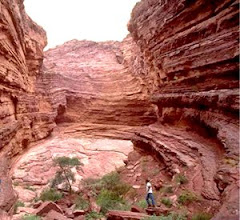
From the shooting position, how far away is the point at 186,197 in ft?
22.3

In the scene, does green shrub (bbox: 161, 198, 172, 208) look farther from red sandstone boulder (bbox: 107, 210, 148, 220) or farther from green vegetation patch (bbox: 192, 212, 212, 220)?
green vegetation patch (bbox: 192, 212, 212, 220)

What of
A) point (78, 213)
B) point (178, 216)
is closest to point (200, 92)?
point (178, 216)

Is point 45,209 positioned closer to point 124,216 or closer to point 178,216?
point 124,216

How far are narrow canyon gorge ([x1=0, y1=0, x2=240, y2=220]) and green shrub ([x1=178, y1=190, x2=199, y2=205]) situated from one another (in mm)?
278

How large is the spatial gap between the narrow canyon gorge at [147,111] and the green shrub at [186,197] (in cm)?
28

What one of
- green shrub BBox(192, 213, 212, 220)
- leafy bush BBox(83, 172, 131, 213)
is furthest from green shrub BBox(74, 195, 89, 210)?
green shrub BBox(192, 213, 212, 220)

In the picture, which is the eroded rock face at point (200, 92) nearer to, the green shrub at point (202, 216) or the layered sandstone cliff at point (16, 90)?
the green shrub at point (202, 216)

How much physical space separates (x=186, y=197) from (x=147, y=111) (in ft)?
54.0

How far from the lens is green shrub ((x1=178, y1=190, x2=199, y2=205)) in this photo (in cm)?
663

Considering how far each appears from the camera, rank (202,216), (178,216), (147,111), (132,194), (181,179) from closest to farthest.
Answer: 1. (202,216)
2. (178,216)
3. (181,179)
4. (132,194)
5. (147,111)

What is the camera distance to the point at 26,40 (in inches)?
725

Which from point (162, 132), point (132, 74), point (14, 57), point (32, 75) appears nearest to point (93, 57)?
point (132, 74)

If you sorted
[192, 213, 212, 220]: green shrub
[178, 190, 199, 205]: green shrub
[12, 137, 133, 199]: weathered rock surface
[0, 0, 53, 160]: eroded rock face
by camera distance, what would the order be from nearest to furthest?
[192, 213, 212, 220]: green shrub
[178, 190, 199, 205]: green shrub
[12, 137, 133, 199]: weathered rock surface
[0, 0, 53, 160]: eroded rock face

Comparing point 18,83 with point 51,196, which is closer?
point 51,196
